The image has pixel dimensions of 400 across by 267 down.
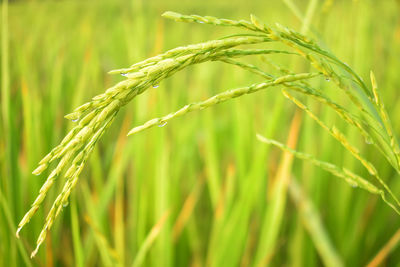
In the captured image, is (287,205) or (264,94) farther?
(264,94)

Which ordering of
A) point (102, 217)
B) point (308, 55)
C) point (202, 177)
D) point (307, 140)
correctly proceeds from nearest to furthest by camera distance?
point (308, 55) → point (102, 217) → point (307, 140) → point (202, 177)

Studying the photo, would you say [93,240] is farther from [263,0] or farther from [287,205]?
[263,0]

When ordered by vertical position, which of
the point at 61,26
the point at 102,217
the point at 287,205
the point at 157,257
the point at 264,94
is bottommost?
the point at 287,205

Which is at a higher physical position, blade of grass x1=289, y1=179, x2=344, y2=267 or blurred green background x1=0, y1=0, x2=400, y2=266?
blurred green background x1=0, y1=0, x2=400, y2=266

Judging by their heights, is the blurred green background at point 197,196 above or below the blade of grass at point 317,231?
above

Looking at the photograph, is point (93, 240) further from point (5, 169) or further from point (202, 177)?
point (202, 177)

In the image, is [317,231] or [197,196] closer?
[317,231]

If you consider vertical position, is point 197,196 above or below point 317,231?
above

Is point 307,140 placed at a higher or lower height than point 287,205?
higher

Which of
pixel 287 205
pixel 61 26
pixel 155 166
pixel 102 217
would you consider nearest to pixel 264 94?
pixel 287 205

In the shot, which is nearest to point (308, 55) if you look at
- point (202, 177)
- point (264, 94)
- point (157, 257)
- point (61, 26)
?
point (157, 257)

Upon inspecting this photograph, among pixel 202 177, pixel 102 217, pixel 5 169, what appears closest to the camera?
pixel 5 169
